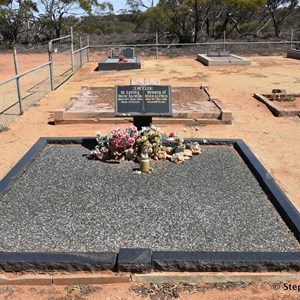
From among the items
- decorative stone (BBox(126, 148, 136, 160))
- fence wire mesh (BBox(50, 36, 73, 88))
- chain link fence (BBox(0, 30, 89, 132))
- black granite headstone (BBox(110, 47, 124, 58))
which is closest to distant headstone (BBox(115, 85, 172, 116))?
decorative stone (BBox(126, 148, 136, 160))

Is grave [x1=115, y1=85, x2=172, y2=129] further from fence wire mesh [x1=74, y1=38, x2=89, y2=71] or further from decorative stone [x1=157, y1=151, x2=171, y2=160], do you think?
fence wire mesh [x1=74, y1=38, x2=89, y2=71]

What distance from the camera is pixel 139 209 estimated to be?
4906mm

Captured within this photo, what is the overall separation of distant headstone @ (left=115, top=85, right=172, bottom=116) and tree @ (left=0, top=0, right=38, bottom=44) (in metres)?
28.0

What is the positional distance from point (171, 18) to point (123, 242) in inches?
1083

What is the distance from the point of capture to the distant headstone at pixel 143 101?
744 centimetres

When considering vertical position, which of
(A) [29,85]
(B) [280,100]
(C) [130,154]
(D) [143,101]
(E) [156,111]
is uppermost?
(D) [143,101]

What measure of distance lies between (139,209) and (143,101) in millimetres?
2990

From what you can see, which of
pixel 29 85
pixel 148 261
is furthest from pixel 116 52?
pixel 148 261

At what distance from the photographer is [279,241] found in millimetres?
4246

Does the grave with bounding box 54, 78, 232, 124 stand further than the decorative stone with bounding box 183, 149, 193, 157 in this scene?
Yes

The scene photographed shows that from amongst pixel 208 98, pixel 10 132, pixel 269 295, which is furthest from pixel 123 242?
pixel 208 98

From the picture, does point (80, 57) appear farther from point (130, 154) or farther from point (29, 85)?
point (130, 154)

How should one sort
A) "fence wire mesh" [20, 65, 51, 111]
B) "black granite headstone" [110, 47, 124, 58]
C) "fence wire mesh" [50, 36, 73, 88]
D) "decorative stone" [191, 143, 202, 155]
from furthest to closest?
"black granite headstone" [110, 47, 124, 58]
"fence wire mesh" [50, 36, 73, 88]
"fence wire mesh" [20, 65, 51, 111]
"decorative stone" [191, 143, 202, 155]

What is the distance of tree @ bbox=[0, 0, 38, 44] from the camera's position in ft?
106
